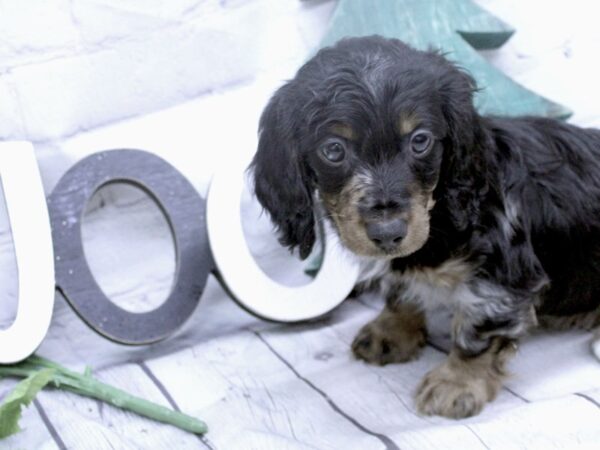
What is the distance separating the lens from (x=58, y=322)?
11.8ft

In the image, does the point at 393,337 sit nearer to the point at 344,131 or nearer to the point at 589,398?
the point at 589,398

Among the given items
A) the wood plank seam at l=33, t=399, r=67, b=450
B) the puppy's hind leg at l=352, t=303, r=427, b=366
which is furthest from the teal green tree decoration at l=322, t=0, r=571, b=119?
the wood plank seam at l=33, t=399, r=67, b=450

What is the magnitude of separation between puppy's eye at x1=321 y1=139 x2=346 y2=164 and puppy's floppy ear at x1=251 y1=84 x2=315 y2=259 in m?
0.11

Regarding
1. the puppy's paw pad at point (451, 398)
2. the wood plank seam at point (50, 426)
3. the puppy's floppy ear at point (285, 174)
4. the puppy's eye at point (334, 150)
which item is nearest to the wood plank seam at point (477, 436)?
the puppy's paw pad at point (451, 398)

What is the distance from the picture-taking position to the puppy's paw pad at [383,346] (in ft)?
11.1

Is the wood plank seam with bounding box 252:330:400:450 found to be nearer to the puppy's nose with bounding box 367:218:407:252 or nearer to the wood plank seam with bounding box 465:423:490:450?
the wood plank seam with bounding box 465:423:490:450

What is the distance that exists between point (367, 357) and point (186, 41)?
1319mm

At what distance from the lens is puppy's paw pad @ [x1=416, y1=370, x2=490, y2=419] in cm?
298

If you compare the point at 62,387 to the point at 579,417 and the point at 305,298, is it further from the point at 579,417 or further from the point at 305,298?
the point at 579,417

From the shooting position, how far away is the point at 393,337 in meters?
3.40

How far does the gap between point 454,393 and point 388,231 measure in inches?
25.8

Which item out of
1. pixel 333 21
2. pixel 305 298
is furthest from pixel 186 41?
pixel 305 298

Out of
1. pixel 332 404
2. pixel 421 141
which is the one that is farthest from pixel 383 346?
pixel 421 141

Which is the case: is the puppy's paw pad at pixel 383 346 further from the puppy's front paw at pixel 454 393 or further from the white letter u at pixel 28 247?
the white letter u at pixel 28 247
